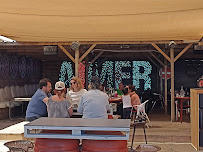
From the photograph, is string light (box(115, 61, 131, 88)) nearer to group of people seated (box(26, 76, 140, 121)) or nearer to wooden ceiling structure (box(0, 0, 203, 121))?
wooden ceiling structure (box(0, 0, 203, 121))

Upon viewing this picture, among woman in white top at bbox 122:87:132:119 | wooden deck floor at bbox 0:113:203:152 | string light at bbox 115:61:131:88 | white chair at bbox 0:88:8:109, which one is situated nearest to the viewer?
wooden deck floor at bbox 0:113:203:152

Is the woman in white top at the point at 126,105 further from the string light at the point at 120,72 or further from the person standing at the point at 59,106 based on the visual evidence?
the string light at the point at 120,72

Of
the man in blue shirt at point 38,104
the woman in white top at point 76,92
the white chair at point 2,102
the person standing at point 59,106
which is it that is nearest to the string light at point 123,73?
the white chair at point 2,102

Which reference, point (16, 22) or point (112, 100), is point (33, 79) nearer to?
point (112, 100)

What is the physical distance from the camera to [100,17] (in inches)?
211

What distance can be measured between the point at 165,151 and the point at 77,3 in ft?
10.5

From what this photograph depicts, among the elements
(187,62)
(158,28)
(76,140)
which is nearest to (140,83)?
(187,62)

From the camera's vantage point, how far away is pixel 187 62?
54.0 feet

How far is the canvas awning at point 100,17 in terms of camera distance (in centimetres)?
444

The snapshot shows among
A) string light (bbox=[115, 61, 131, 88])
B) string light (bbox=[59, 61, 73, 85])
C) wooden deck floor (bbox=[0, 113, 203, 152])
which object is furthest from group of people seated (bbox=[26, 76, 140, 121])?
string light (bbox=[115, 61, 131, 88])

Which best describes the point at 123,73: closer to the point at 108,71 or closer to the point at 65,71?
the point at 108,71

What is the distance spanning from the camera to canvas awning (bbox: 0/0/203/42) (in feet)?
14.6

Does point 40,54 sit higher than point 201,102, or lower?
higher

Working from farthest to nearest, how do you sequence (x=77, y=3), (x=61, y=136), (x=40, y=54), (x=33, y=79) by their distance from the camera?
(x=33, y=79)
(x=40, y=54)
(x=77, y=3)
(x=61, y=136)
